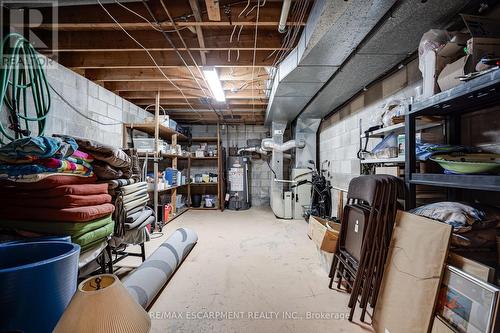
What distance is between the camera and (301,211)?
4.59 m

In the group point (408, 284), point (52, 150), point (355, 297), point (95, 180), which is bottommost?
point (355, 297)

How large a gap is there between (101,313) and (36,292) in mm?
543

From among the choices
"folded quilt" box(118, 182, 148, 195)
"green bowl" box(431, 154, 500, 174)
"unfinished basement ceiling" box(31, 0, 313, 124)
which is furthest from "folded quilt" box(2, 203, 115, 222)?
"green bowl" box(431, 154, 500, 174)

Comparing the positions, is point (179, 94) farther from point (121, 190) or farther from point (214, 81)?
point (121, 190)

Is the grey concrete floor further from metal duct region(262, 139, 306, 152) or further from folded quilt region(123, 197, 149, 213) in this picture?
metal duct region(262, 139, 306, 152)

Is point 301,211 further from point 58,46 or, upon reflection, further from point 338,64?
point 58,46

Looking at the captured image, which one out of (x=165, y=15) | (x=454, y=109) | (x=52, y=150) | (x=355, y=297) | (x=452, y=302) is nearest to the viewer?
(x=452, y=302)

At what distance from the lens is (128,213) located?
6.61 feet

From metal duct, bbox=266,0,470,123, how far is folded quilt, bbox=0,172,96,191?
1891 mm

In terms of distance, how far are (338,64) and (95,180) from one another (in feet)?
7.62

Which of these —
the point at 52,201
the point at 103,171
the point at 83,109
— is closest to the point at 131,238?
the point at 103,171

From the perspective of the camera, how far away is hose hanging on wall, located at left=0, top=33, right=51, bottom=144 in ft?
5.69

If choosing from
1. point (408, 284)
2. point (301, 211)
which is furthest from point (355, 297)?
point (301, 211)

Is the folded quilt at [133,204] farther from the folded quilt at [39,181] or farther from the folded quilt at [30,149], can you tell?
the folded quilt at [30,149]
